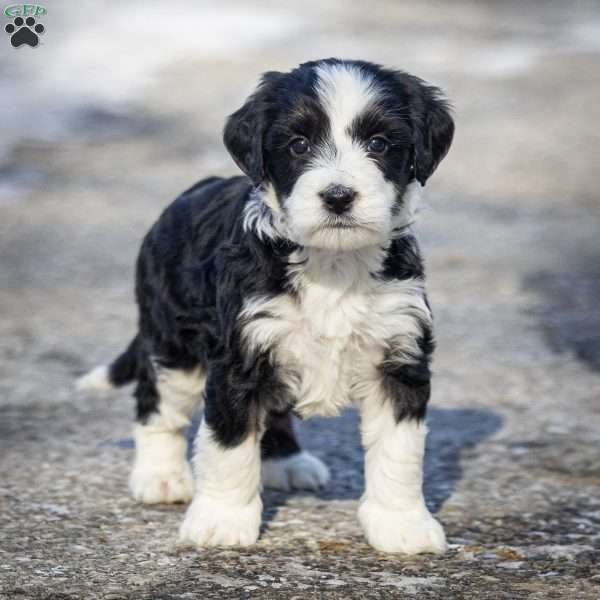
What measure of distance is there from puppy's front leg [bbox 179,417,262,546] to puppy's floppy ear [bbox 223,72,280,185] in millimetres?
1155

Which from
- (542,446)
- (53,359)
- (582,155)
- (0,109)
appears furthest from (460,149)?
(542,446)

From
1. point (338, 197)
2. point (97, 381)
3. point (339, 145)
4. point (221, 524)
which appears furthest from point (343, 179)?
point (97, 381)

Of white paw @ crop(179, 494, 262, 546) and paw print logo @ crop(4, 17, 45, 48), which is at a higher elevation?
paw print logo @ crop(4, 17, 45, 48)

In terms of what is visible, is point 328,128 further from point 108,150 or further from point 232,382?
point 108,150

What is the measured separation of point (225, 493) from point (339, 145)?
1.59 m

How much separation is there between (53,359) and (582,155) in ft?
32.2

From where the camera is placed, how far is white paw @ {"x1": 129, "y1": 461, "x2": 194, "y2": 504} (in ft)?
21.3

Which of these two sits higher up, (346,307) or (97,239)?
(346,307)

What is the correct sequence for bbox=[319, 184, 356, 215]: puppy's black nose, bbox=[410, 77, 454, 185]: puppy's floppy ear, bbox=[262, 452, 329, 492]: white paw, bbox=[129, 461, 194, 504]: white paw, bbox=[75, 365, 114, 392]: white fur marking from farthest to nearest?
bbox=[75, 365, 114, 392]: white fur marking, bbox=[262, 452, 329, 492]: white paw, bbox=[129, 461, 194, 504]: white paw, bbox=[410, 77, 454, 185]: puppy's floppy ear, bbox=[319, 184, 356, 215]: puppy's black nose

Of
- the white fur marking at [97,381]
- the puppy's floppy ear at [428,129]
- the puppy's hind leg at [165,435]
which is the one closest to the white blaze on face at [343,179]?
the puppy's floppy ear at [428,129]

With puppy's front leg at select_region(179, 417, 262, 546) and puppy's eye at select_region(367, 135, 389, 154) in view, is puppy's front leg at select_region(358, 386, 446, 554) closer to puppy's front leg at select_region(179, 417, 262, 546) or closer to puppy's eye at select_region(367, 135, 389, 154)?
puppy's front leg at select_region(179, 417, 262, 546)

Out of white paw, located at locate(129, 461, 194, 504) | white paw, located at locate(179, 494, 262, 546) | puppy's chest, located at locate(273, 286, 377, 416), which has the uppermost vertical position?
puppy's chest, located at locate(273, 286, 377, 416)

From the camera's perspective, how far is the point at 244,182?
21.3ft

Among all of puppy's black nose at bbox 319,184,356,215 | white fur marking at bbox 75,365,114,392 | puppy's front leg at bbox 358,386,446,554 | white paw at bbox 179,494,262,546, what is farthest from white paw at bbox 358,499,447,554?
white fur marking at bbox 75,365,114,392
